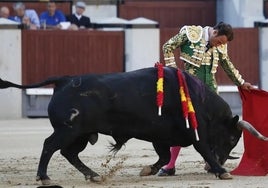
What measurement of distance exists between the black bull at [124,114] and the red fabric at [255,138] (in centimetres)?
42

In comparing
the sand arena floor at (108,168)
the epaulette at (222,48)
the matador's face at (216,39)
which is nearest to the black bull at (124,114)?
the sand arena floor at (108,168)

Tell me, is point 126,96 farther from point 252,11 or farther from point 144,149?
point 252,11

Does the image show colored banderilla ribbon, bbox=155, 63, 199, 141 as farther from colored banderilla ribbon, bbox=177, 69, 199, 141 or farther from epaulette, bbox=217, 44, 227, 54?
epaulette, bbox=217, 44, 227, 54

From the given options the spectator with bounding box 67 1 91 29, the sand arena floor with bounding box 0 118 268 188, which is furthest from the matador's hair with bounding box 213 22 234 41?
the spectator with bounding box 67 1 91 29

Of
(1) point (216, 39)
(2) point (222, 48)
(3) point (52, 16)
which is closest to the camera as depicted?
(1) point (216, 39)

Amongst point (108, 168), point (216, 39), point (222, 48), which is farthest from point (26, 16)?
point (216, 39)

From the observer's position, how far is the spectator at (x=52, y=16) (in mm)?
16406

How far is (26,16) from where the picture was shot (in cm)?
1659

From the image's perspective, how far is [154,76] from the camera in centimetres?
822

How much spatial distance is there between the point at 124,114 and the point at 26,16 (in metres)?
8.76

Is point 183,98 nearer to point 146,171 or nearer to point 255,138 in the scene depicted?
point 146,171

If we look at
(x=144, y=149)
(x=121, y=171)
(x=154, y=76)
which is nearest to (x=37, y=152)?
(x=144, y=149)

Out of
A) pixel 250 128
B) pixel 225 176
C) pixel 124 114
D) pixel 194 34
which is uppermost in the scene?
pixel 194 34

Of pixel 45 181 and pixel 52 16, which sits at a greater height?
pixel 52 16
